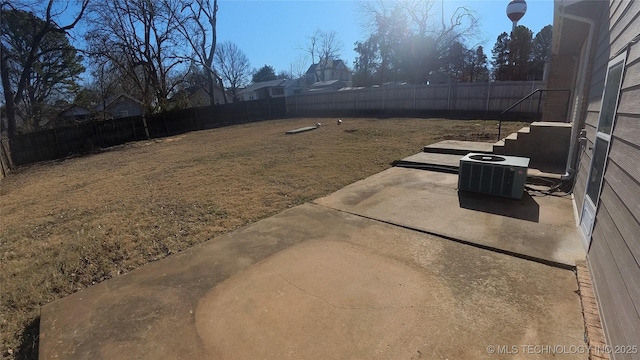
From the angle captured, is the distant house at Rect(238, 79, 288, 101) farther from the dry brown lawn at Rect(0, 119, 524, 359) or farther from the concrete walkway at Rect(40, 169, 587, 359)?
the concrete walkway at Rect(40, 169, 587, 359)

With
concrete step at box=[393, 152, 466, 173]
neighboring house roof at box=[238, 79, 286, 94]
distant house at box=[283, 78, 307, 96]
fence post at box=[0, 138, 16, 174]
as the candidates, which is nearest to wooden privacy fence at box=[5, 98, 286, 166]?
fence post at box=[0, 138, 16, 174]

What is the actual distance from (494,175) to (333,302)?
3185 mm

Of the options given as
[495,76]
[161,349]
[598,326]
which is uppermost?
[495,76]

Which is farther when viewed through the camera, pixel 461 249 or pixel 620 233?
pixel 461 249

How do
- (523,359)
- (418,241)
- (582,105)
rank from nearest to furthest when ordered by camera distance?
(523,359)
(418,241)
(582,105)

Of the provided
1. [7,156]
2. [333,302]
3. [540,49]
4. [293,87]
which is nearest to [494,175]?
[333,302]

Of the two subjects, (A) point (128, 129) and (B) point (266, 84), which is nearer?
(A) point (128, 129)

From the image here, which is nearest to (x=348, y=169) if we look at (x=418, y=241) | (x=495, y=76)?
(x=418, y=241)

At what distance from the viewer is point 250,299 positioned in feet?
7.74

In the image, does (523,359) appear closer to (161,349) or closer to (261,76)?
(161,349)

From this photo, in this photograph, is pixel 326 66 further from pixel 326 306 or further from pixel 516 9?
pixel 326 306

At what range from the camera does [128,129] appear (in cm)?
1575

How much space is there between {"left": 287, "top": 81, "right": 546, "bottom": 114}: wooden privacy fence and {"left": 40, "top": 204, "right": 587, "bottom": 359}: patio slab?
12155 millimetres

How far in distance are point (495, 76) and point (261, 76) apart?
119 ft
